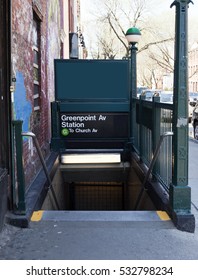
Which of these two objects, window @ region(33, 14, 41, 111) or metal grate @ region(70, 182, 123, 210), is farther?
metal grate @ region(70, 182, 123, 210)

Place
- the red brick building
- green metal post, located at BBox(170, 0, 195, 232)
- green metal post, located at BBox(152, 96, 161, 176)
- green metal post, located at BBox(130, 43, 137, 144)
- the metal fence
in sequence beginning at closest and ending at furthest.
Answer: green metal post, located at BBox(170, 0, 195, 232), the metal fence, the red brick building, green metal post, located at BBox(152, 96, 161, 176), green metal post, located at BBox(130, 43, 137, 144)

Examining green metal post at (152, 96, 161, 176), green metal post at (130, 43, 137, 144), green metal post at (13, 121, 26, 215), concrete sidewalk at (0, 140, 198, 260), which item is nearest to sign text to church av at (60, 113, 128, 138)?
green metal post at (130, 43, 137, 144)

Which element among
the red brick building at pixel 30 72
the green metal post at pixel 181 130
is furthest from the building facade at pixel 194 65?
the green metal post at pixel 181 130

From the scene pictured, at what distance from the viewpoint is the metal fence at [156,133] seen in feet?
18.5

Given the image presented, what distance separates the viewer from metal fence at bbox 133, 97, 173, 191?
5645 millimetres

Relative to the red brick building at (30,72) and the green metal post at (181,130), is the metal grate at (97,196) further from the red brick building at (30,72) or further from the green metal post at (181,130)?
the green metal post at (181,130)

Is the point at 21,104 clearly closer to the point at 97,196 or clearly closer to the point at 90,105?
the point at 90,105

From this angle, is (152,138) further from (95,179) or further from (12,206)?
(95,179)

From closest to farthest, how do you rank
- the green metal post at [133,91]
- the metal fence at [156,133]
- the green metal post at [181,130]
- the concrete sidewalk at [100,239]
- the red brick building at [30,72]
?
the concrete sidewalk at [100,239] → the green metal post at [181,130] → the metal fence at [156,133] → the red brick building at [30,72] → the green metal post at [133,91]

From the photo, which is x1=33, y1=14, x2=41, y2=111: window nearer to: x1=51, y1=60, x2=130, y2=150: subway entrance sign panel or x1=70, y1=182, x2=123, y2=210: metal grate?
x1=51, y1=60, x2=130, y2=150: subway entrance sign panel

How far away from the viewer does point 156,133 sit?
21.1 ft

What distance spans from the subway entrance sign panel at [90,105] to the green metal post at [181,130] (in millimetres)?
4582

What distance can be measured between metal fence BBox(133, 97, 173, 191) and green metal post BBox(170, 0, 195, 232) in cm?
41

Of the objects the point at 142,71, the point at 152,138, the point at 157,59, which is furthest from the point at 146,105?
the point at 142,71
